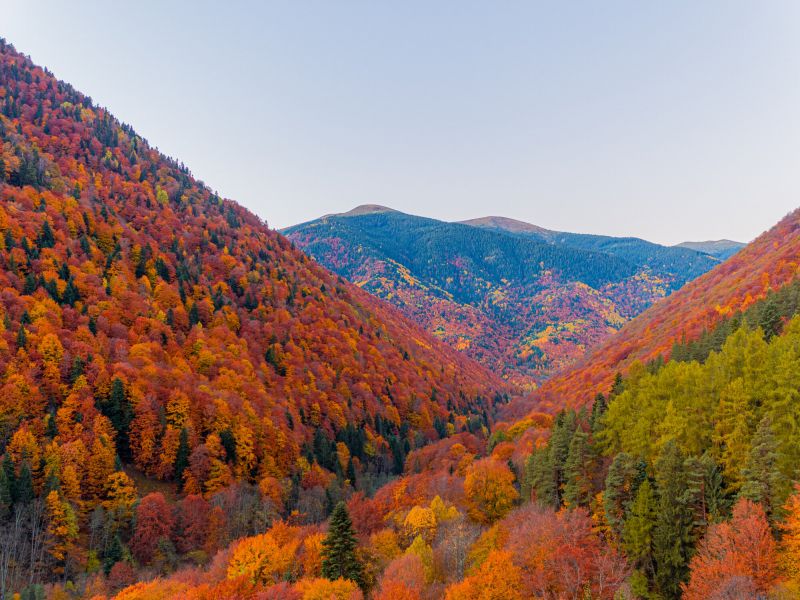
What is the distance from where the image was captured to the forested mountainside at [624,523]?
3534cm

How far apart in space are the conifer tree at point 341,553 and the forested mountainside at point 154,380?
37375mm

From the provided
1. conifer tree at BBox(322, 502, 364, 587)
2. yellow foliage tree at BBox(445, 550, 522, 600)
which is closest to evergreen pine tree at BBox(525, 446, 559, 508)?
yellow foliage tree at BBox(445, 550, 522, 600)

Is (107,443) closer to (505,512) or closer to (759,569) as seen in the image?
(505,512)

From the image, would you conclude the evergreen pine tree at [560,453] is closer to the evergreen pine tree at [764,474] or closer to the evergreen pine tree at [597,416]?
the evergreen pine tree at [597,416]

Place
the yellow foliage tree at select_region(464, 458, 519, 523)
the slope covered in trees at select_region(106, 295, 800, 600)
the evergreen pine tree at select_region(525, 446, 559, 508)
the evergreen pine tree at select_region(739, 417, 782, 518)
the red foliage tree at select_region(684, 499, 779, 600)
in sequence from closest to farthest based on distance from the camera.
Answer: the red foliage tree at select_region(684, 499, 779, 600), the slope covered in trees at select_region(106, 295, 800, 600), the evergreen pine tree at select_region(739, 417, 782, 518), the evergreen pine tree at select_region(525, 446, 559, 508), the yellow foliage tree at select_region(464, 458, 519, 523)

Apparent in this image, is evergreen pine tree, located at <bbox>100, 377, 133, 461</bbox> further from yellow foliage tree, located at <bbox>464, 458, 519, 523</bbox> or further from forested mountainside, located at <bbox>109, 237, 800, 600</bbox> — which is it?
yellow foliage tree, located at <bbox>464, 458, 519, 523</bbox>

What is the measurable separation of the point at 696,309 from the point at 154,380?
14718 cm

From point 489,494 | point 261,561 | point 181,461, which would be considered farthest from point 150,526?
point 489,494

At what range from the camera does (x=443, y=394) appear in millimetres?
179125

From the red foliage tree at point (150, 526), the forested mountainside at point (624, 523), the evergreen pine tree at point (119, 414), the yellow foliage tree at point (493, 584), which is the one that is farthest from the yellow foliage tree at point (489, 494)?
the evergreen pine tree at point (119, 414)

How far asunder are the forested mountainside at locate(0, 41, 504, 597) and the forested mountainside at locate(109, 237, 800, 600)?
2250 centimetres

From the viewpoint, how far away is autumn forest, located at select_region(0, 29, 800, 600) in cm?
4047

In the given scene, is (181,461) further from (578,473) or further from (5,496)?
(578,473)

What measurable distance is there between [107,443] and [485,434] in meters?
93.8
